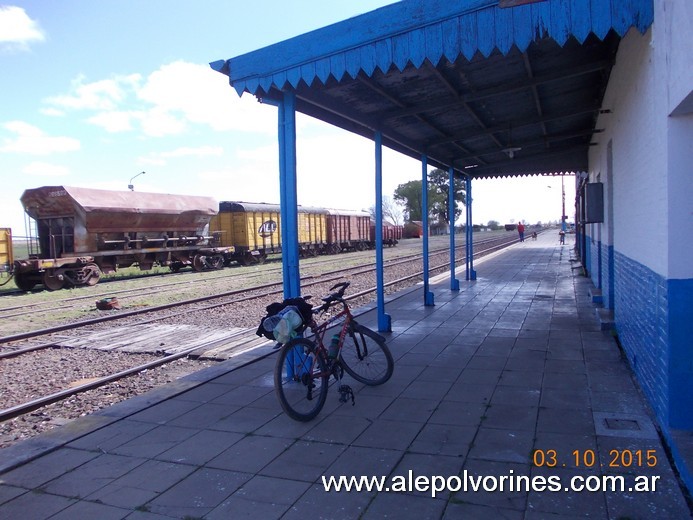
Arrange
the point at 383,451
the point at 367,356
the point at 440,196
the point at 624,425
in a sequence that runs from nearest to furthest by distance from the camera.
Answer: the point at 383,451
the point at 624,425
the point at 367,356
the point at 440,196

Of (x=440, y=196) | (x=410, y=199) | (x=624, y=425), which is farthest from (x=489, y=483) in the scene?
A: (x=410, y=199)

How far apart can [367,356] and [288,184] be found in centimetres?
199

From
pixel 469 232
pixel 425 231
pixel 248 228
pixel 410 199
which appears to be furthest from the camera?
pixel 410 199

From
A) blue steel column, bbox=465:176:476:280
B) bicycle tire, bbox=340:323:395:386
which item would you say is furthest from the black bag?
blue steel column, bbox=465:176:476:280

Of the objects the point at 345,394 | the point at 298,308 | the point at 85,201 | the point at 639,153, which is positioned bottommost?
the point at 345,394

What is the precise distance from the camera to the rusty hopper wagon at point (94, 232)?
17.6m

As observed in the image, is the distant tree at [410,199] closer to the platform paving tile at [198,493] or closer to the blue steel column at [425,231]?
the blue steel column at [425,231]

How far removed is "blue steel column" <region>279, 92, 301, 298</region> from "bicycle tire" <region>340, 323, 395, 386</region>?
90cm

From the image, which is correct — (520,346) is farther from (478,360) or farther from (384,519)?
(384,519)

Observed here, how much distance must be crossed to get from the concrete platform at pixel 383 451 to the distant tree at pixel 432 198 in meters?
75.0

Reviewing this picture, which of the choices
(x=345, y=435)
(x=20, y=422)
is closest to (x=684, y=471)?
(x=345, y=435)

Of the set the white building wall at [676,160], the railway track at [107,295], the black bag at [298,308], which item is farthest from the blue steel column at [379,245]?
the railway track at [107,295]

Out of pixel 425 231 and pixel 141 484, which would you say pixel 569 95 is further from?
pixel 141 484

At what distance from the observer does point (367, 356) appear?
213 inches
